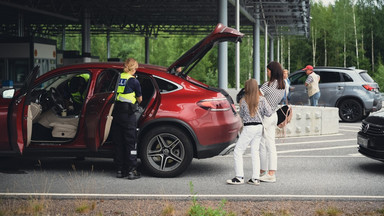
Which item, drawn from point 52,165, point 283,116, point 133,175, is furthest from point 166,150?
point 52,165

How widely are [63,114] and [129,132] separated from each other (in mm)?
1480

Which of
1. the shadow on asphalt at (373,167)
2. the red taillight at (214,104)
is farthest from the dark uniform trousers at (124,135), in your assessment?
the shadow on asphalt at (373,167)

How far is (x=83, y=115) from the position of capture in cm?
919

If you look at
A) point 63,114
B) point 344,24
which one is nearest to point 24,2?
point 63,114

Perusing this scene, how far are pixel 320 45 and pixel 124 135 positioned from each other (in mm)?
103918

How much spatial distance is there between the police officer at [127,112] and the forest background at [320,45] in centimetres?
5891

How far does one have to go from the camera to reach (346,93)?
21.2 metres

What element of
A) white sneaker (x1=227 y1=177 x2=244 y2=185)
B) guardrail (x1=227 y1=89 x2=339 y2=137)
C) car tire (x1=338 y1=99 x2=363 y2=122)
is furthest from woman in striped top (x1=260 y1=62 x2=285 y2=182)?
car tire (x1=338 y1=99 x2=363 y2=122)

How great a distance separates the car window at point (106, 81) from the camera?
940cm

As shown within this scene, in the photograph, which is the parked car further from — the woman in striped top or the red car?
the red car

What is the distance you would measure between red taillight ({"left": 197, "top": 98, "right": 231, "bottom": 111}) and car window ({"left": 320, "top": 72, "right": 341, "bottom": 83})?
42.1 feet

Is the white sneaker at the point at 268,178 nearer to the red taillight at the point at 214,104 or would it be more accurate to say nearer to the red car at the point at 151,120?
the red car at the point at 151,120

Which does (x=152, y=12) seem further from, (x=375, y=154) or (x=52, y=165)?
(x=375, y=154)

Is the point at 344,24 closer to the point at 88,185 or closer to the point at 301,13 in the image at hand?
the point at 301,13
